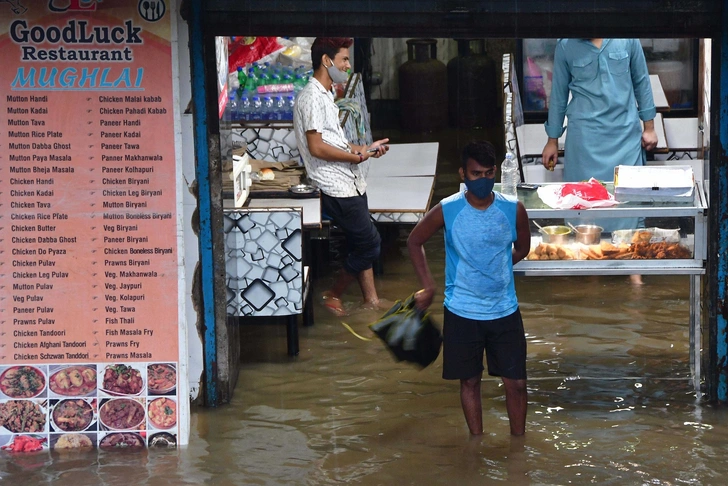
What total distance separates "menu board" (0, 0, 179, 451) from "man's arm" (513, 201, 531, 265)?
1.76 m

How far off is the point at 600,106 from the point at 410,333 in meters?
3.25

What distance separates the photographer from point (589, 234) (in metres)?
6.21

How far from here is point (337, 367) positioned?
6.83 metres

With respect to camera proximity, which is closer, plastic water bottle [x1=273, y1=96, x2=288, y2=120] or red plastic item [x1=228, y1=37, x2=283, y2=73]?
plastic water bottle [x1=273, y1=96, x2=288, y2=120]

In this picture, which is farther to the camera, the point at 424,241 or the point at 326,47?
the point at 326,47

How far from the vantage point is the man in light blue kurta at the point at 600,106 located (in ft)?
25.7

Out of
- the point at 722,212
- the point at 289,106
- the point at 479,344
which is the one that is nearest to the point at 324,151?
the point at 289,106

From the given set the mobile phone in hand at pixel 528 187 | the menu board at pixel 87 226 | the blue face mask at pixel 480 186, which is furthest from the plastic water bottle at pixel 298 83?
the blue face mask at pixel 480 186

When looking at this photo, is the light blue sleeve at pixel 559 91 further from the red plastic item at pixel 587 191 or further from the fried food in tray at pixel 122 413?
the fried food in tray at pixel 122 413

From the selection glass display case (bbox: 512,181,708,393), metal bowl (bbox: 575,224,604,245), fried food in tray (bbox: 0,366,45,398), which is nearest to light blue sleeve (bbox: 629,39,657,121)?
glass display case (bbox: 512,181,708,393)

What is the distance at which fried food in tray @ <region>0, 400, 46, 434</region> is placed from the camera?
5578 millimetres

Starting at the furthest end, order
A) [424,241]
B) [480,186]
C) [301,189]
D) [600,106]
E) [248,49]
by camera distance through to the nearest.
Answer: [248,49], [600,106], [301,189], [424,241], [480,186]

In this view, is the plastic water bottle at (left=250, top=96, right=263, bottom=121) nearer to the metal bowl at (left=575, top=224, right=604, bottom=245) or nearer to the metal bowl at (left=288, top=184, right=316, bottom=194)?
the metal bowl at (left=288, top=184, right=316, bottom=194)

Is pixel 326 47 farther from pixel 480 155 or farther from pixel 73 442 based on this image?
pixel 73 442
